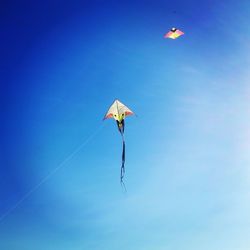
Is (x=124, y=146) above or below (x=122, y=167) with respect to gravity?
above

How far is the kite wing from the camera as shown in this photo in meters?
23.2

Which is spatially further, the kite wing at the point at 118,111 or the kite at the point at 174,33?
the kite at the point at 174,33

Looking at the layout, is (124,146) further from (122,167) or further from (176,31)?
(176,31)

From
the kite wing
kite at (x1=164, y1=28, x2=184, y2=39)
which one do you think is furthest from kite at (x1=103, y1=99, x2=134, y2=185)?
kite at (x1=164, y1=28, x2=184, y2=39)

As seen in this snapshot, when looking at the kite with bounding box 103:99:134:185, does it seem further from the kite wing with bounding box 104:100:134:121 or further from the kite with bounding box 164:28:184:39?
the kite with bounding box 164:28:184:39

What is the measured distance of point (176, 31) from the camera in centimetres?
2869

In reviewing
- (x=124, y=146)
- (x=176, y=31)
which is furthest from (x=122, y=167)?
(x=176, y=31)

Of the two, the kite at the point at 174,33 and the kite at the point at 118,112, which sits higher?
the kite at the point at 174,33

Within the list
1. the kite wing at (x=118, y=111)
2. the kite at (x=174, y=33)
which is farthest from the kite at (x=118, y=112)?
the kite at (x=174, y=33)

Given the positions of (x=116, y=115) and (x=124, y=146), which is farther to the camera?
(x=116, y=115)

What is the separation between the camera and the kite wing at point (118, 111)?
2322 centimetres

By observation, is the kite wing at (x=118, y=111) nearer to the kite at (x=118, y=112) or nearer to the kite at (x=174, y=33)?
the kite at (x=118, y=112)

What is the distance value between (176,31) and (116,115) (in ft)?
35.0

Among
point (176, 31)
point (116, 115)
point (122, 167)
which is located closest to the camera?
point (122, 167)
